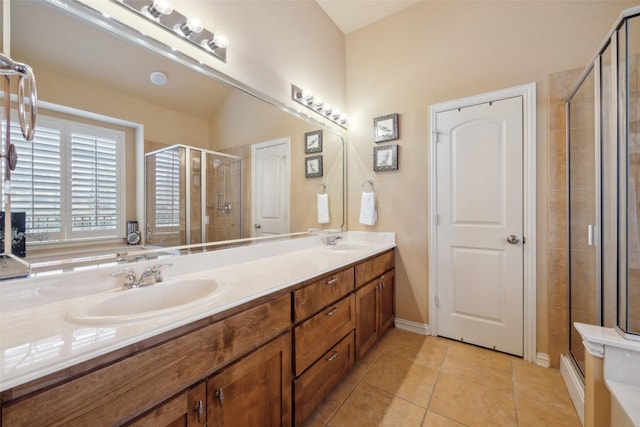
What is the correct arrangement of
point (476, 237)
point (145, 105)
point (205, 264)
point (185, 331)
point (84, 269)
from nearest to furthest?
point (185, 331) → point (84, 269) → point (145, 105) → point (205, 264) → point (476, 237)

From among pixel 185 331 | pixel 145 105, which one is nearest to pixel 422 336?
pixel 185 331

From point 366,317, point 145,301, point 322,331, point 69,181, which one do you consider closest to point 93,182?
point 69,181

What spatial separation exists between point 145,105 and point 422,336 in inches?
99.7

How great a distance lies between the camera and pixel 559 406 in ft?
4.87

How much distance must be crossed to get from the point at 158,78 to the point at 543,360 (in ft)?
9.66

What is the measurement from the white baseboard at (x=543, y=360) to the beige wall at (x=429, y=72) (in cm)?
6

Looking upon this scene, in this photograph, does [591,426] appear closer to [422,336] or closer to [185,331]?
[422,336]

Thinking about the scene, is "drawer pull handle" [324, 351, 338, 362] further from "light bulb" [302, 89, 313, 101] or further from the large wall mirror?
"light bulb" [302, 89, 313, 101]

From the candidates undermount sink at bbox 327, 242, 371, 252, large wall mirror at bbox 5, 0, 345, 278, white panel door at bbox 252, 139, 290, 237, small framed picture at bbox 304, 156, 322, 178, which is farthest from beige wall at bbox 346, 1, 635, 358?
large wall mirror at bbox 5, 0, 345, 278

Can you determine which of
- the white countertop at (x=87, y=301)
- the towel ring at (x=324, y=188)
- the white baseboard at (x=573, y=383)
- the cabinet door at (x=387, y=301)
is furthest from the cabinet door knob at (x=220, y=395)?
the white baseboard at (x=573, y=383)

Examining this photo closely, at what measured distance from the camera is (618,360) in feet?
3.45

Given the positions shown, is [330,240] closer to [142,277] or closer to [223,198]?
[223,198]

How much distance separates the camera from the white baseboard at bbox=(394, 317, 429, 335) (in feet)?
7.64

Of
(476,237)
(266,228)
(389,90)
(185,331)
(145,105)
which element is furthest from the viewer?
(389,90)
